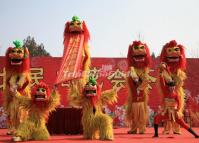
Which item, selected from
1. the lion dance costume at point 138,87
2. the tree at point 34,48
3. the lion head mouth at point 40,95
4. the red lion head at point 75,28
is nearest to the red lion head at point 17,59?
the red lion head at point 75,28

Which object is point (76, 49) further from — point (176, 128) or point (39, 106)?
point (176, 128)

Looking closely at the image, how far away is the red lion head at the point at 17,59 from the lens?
802 centimetres

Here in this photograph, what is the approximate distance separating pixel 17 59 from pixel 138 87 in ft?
7.92

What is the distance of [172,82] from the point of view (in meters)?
7.57

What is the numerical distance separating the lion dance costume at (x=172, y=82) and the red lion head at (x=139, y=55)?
32 centimetres

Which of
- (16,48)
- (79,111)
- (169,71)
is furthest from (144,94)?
(16,48)

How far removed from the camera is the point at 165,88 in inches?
298

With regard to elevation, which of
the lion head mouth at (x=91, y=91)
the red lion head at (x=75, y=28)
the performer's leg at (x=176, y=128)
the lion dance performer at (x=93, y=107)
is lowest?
the performer's leg at (x=176, y=128)

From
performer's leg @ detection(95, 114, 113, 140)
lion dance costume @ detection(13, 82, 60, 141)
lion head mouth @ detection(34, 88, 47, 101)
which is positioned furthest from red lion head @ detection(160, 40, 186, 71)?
lion head mouth @ detection(34, 88, 47, 101)

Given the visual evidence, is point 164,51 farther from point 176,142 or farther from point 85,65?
point 176,142

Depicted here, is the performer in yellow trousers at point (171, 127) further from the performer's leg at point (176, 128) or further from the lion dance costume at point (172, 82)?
the lion dance costume at point (172, 82)

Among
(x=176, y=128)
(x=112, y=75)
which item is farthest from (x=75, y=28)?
(x=176, y=128)

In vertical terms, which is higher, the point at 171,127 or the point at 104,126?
the point at 104,126

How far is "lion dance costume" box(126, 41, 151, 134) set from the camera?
8.40 metres
